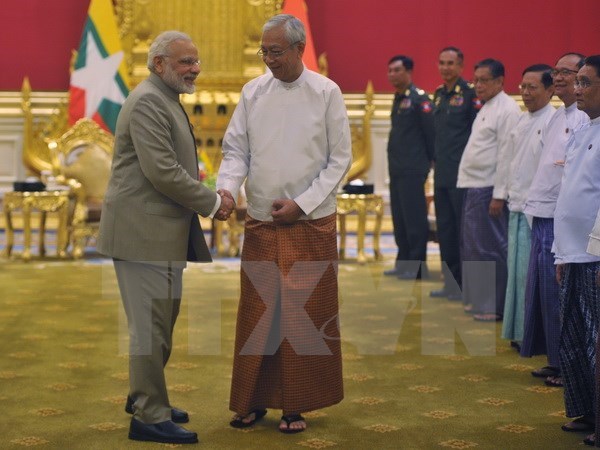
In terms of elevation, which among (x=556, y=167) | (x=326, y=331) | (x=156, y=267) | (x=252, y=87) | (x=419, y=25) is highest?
(x=419, y=25)

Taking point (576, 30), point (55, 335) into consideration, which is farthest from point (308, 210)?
point (576, 30)

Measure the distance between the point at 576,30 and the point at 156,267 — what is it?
9.17 meters

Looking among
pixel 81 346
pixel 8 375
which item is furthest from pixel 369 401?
pixel 81 346

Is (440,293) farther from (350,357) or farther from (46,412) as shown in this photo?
(46,412)

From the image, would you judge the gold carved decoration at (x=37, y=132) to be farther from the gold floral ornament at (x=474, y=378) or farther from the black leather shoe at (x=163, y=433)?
the black leather shoe at (x=163, y=433)

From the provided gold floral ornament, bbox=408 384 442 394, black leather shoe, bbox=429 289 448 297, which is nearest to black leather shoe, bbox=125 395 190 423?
gold floral ornament, bbox=408 384 442 394

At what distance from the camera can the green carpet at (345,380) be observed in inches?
142

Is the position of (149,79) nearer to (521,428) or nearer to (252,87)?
(252,87)

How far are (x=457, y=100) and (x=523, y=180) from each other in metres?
2.09

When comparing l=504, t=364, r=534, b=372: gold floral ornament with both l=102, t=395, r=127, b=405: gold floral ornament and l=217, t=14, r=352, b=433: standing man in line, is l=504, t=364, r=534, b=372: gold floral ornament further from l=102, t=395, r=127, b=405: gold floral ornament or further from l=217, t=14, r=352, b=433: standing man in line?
l=102, t=395, r=127, b=405: gold floral ornament

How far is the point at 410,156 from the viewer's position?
25.6ft

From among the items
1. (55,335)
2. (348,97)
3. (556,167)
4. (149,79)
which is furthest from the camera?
(348,97)

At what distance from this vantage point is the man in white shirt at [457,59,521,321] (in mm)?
6004

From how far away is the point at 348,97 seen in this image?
11.4 meters
